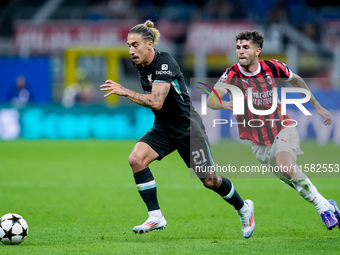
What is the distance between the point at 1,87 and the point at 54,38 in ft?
10.5

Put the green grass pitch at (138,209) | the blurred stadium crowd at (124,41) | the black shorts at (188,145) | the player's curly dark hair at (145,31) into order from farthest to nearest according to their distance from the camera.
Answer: the blurred stadium crowd at (124,41) → the black shorts at (188,145) → the player's curly dark hair at (145,31) → the green grass pitch at (138,209)

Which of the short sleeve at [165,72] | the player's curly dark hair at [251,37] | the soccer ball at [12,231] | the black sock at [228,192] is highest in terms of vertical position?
the player's curly dark hair at [251,37]

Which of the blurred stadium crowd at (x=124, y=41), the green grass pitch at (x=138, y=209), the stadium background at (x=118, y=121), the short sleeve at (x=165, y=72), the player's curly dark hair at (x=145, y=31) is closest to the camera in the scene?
the green grass pitch at (x=138, y=209)

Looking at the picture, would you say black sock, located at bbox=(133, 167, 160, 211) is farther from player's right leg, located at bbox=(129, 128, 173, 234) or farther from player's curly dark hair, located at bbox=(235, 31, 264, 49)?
player's curly dark hair, located at bbox=(235, 31, 264, 49)

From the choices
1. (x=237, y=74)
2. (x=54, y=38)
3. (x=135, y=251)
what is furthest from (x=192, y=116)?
(x=54, y=38)

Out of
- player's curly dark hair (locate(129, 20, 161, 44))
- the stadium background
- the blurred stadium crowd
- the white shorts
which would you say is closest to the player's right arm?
the white shorts

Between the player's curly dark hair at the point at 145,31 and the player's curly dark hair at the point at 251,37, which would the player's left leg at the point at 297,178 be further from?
the player's curly dark hair at the point at 145,31

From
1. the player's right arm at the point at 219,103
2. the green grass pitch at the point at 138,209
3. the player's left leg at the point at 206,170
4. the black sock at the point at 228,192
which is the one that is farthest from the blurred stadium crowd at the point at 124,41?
the black sock at the point at 228,192

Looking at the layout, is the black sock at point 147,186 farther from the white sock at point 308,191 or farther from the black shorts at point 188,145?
the white sock at point 308,191

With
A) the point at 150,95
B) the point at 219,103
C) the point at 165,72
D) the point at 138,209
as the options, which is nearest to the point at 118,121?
the point at 138,209

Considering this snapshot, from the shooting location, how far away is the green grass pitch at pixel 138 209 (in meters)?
6.46

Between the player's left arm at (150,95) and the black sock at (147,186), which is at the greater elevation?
the player's left arm at (150,95)

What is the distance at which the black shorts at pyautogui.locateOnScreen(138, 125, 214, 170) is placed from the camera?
23.3 ft

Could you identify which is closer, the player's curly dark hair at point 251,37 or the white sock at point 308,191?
the white sock at point 308,191
